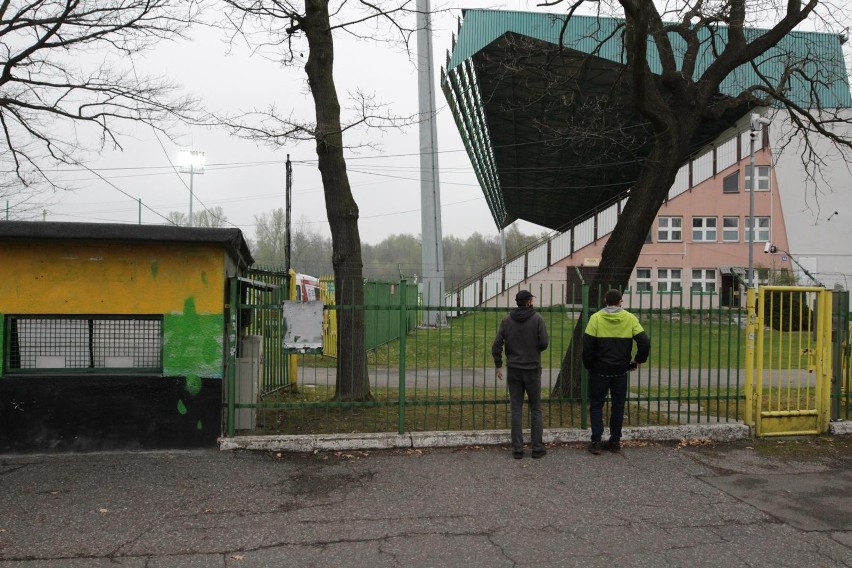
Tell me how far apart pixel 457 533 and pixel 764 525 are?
2.41 meters

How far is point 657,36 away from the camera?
962 centimetres

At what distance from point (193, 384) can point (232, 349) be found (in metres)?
0.54

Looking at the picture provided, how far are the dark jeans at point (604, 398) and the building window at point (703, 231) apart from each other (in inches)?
1269

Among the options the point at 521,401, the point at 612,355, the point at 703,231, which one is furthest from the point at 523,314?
the point at 703,231

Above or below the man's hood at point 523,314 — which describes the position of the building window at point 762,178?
above

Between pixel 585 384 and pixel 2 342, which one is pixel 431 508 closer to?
pixel 585 384

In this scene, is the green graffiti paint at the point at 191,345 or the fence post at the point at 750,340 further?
the fence post at the point at 750,340

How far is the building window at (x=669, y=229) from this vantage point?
3631cm

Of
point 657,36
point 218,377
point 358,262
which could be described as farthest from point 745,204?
point 218,377

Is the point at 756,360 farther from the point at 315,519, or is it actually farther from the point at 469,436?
the point at 315,519

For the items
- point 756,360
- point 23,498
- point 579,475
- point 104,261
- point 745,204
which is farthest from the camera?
point 745,204

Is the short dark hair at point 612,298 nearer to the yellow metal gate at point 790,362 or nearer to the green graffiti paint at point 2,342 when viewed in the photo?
the yellow metal gate at point 790,362

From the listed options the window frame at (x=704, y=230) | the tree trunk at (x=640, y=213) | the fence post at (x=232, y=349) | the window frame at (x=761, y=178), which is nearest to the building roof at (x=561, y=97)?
the tree trunk at (x=640, y=213)

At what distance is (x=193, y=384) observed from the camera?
6.81 meters
